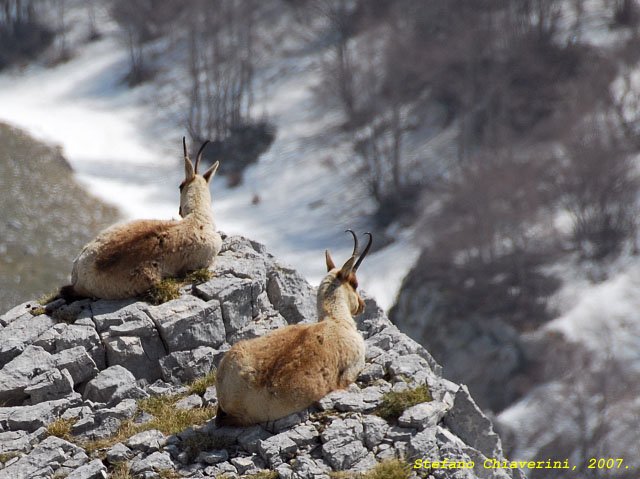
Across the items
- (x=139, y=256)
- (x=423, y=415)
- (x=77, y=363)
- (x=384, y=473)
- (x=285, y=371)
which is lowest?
(x=384, y=473)

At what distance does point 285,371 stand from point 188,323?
290 centimetres

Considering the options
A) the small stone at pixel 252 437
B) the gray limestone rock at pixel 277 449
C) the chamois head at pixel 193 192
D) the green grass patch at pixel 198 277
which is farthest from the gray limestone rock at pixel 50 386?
the chamois head at pixel 193 192

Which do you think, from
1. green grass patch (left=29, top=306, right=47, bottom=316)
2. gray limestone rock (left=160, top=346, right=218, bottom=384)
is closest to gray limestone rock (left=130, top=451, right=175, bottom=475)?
gray limestone rock (left=160, top=346, right=218, bottom=384)

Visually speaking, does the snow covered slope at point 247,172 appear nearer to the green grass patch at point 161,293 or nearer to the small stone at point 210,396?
the green grass patch at point 161,293

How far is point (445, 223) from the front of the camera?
49906 mm

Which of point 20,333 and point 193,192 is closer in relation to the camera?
point 20,333

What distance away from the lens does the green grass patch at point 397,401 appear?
43.6ft

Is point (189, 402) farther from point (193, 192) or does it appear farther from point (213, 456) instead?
point (193, 192)

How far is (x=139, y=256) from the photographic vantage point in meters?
16.1

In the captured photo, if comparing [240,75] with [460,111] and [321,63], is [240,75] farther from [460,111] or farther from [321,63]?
[460,111]

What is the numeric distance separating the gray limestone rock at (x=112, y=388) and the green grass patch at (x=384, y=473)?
3.34 m

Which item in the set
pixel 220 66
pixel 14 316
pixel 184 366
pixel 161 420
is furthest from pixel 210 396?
pixel 220 66

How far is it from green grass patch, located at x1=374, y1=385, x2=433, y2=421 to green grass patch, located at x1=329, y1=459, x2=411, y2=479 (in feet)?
2.84

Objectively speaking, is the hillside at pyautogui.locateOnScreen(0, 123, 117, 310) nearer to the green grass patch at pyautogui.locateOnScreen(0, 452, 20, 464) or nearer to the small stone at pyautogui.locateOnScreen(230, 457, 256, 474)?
the green grass patch at pyautogui.locateOnScreen(0, 452, 20, 464)
